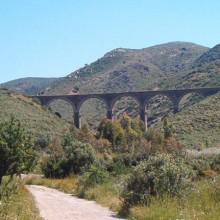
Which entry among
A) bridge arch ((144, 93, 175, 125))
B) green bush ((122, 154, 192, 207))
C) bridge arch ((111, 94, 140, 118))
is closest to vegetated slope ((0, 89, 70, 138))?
bridge arch ((144, 93, 175, 125))

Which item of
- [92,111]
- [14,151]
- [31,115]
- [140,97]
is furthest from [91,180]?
[92,111]

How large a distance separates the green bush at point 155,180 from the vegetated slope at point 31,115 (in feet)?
162

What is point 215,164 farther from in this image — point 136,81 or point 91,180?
point 136,81

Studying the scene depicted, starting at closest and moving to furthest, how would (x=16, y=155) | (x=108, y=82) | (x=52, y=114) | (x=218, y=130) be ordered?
(x=16, y=155), (x=218, y=130), (x=52, y=114), (x=108, y=82)

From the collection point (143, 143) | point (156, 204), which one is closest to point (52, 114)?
point (143, 143)

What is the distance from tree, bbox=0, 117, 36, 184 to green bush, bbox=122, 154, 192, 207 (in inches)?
192

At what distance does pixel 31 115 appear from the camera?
77.5 metres

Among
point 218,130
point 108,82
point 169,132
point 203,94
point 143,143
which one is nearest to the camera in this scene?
point 143,143

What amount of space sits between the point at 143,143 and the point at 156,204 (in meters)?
39.5

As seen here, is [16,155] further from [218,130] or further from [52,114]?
[52,114]

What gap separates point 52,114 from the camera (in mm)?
84375

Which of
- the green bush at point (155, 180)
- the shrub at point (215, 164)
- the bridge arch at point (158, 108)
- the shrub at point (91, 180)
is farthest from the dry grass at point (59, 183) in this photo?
the bridge arch at point (158, 108)

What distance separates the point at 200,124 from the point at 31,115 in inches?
914

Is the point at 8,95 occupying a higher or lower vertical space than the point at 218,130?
higher
